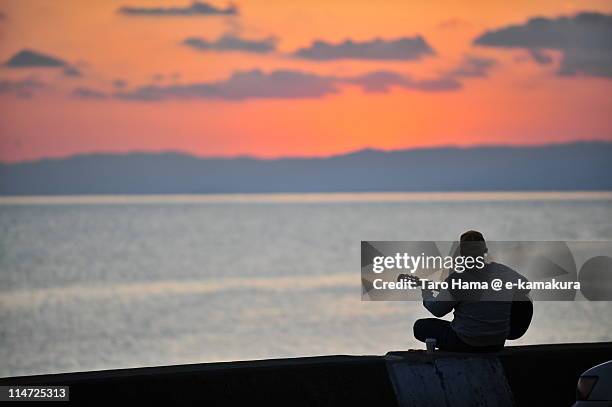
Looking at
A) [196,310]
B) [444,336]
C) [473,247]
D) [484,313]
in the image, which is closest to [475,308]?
[484,313]

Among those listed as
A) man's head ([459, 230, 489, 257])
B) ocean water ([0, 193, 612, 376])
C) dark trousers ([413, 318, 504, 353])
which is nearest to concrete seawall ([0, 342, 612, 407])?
dark trousers ([413, 318, 504, 353])

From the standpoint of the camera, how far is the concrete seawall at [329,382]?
966cm

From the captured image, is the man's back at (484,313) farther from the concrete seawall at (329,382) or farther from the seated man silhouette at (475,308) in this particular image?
the concrete seawall at (329,382)

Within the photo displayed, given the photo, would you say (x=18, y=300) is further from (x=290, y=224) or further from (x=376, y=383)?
(x=290, y=224)

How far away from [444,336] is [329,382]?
43.1 inches

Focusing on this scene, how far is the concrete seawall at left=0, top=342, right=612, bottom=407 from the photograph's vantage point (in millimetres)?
9664

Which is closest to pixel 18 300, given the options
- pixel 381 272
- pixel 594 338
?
pixel 594 338

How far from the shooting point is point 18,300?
54.8m

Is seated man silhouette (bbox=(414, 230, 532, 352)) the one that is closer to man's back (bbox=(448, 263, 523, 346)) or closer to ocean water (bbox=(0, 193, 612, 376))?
man's back (bbox=(448, 263, 523, 346))

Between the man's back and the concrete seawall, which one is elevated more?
the man's back

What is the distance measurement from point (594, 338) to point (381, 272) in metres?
30.2

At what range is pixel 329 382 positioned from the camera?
33.0ft

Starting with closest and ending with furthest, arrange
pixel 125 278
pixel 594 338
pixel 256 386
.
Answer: pixel 256 386 < pixel 594 338 < pixel 125 278

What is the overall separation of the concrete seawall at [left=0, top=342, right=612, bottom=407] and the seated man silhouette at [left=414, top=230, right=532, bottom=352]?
0.16 m
